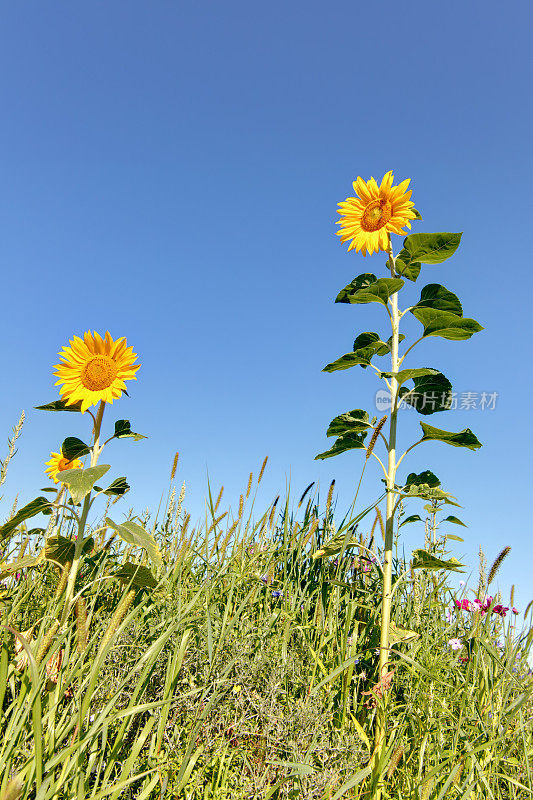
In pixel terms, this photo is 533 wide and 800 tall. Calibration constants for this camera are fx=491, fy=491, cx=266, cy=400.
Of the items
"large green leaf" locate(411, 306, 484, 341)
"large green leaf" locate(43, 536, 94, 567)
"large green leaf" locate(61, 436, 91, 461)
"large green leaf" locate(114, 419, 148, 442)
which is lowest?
"large green leaf" locate(43, 536, 94, 567)

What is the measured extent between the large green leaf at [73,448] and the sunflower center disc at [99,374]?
294mm

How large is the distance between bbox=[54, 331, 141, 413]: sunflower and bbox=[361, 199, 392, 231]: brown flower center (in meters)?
1.74

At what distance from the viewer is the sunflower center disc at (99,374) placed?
272 cm

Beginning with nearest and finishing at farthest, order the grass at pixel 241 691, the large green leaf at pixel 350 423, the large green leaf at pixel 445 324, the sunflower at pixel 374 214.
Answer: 1. the grass at pixel 241 691
2. the large green leaf at pixel 445 324
3. the large green leaf at pixel 350 423
4. the sunflower at pixel 374 214

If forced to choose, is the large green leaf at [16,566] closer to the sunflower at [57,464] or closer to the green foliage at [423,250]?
the sunflower at [57,464]

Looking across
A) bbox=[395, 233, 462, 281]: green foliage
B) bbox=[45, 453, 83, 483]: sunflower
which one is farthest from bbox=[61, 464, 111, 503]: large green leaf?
bbox=[395, 233, 462, 281]: green foliage

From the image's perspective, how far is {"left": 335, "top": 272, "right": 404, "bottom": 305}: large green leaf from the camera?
2.84 m

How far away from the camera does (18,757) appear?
6.31 ft

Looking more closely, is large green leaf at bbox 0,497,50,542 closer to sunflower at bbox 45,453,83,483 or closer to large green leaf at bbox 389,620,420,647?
sunflower at bbox 45,453,83,483

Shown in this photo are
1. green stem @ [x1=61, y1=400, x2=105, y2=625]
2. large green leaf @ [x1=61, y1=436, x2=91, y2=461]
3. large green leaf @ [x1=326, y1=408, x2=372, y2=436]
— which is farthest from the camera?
large green leaf @ [x1=326, y1=408, x2=372, y2=436]

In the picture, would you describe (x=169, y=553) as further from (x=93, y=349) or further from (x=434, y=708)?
(x=434, y=708)

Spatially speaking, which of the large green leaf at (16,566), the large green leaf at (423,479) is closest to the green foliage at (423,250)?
the large green leaf at (423,479)

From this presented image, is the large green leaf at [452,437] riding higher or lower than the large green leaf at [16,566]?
higher

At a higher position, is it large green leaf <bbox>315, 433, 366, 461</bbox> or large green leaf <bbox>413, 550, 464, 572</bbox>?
large green leaf <bbox>315, 433, 366, 461</bbox>
